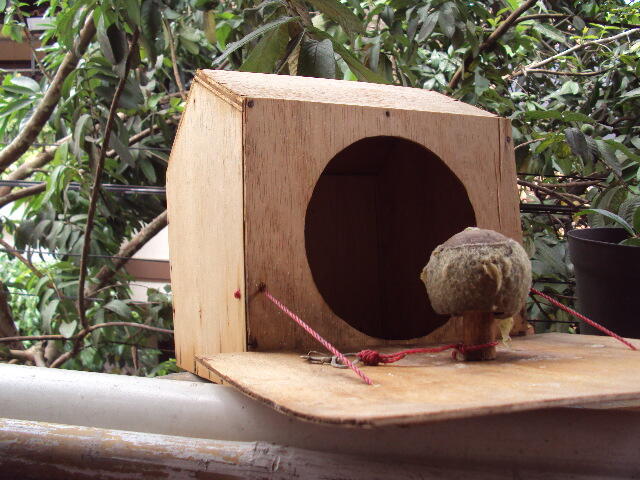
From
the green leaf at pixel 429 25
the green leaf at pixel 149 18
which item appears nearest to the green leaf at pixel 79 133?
the green leaf at pixel 149 18

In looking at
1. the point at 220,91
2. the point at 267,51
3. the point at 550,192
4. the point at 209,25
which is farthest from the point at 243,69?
the point at 550,192

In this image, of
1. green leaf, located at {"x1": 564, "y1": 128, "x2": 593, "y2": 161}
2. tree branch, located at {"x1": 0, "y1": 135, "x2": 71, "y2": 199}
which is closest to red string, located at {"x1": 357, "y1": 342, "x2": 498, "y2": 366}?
green leaf, located at {"x1": 564, "y1": 128, "x2": 593, "y2": 161}

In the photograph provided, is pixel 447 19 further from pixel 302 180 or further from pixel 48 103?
pixel 48 103

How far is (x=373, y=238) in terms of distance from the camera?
5.61 ft

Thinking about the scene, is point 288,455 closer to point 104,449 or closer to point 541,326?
point 104,449

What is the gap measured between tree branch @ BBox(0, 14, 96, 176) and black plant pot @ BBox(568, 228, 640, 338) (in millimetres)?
1579

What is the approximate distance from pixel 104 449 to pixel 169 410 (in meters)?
0.09

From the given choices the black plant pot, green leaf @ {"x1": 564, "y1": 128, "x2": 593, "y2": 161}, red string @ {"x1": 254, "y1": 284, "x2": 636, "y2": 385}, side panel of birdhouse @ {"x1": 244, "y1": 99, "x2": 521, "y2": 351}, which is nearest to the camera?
red string @ {"x1": 254, "y1": 284, "x2": 636, "y2": 385}

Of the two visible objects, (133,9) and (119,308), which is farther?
(119,308)

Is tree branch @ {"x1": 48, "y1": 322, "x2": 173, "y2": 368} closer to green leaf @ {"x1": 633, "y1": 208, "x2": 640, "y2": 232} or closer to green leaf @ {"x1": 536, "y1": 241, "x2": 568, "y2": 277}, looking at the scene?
green leaf @ {"x1": 536, "y1": 241, "x2": 568, "y2": 277}

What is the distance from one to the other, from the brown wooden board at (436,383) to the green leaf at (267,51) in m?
0.71

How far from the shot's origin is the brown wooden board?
0.65 m

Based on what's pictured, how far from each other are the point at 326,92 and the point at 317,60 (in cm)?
34

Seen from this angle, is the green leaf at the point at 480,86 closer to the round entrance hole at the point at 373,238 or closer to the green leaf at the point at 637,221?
the round entrance hole at the point at 373,238
